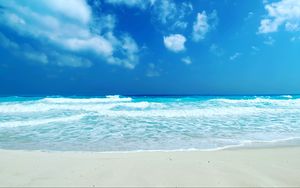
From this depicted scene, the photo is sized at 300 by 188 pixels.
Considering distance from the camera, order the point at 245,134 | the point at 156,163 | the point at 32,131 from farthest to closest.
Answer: the point at 32,131 < the point at 245,134 < the point at 156,163

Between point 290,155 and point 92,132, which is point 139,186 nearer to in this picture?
point 290,155

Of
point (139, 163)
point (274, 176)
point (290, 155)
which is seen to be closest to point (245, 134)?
point (290, 155)

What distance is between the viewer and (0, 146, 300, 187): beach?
3582mm

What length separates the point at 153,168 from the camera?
428 centimetres

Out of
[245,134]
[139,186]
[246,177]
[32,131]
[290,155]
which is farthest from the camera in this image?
[32,131]

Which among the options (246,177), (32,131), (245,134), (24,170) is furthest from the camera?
(32,131)

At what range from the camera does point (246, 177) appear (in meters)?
3.76

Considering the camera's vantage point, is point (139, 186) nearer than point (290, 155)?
Yes

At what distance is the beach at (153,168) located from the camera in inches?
141

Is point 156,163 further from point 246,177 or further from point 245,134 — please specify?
point 245,134

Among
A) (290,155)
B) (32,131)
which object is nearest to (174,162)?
(290,155)

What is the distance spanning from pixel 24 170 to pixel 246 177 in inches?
157

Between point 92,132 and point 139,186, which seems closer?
point 139,186

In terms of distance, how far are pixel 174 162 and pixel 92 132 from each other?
4.93 meters
